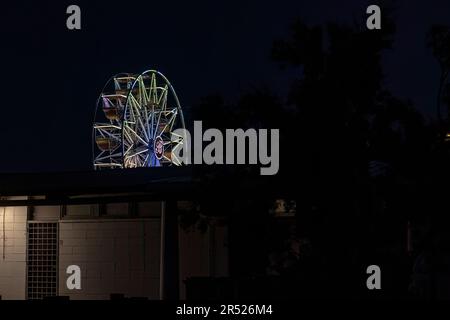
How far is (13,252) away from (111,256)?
2.33 m

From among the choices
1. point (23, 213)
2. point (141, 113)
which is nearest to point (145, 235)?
point (23, 213)

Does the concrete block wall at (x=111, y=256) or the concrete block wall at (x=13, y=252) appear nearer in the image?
the concrete block wall at (x=111, y=256)

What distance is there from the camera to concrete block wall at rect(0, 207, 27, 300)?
2014cm

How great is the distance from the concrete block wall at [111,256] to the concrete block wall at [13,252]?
898mm

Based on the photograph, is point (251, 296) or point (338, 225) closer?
point (338, 225)

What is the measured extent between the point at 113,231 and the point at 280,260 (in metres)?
8.24

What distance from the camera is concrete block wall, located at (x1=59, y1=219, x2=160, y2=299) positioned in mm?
19188

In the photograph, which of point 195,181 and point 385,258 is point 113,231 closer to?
point 195,181

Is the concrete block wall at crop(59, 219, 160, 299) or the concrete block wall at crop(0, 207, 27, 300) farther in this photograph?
the concrete block wall at crop(0, 207, 27, 300)

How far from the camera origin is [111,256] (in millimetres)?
19609

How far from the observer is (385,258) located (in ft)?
38.3

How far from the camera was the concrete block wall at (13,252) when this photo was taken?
20141 mm

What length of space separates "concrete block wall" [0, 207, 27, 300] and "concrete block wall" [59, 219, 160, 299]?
90cm
